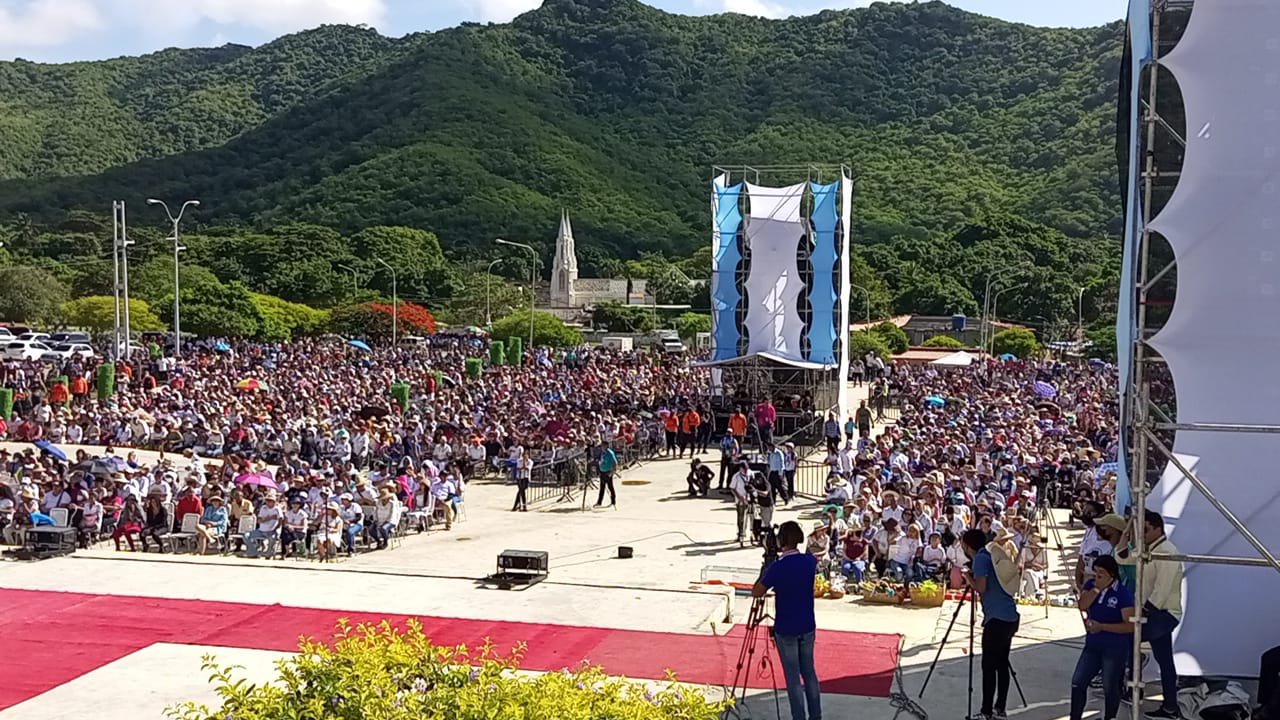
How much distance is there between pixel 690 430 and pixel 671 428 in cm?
48

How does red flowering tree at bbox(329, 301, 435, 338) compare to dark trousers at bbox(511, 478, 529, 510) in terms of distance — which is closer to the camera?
dark trousers at bbox(511, 478, 529, 510)

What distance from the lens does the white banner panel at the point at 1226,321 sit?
32.3 feet

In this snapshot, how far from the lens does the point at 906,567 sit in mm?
15750

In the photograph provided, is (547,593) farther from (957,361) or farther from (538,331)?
(538,331)

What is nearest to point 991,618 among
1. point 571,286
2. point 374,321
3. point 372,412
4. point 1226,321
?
point 1226,321

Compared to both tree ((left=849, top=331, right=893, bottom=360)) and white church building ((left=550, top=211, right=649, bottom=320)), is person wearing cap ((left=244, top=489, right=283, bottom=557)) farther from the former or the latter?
white church building ((left=550, top=211, right=649, bottom=320))

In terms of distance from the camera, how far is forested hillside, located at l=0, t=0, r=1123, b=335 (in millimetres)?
129500

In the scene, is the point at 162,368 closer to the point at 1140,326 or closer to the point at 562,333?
the point at 562,333

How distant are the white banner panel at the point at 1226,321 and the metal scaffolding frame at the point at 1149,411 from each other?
181mm

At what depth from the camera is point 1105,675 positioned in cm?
924

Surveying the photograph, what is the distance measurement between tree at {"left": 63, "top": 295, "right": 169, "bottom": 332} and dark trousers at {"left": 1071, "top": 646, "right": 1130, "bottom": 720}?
204ft

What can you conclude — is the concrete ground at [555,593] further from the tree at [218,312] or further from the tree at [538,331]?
the tree at [538,331]

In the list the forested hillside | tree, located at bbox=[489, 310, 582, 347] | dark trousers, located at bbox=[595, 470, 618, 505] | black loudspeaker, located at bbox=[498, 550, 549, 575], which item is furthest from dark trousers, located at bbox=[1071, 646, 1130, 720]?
the forested hillside

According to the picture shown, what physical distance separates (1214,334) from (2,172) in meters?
163
